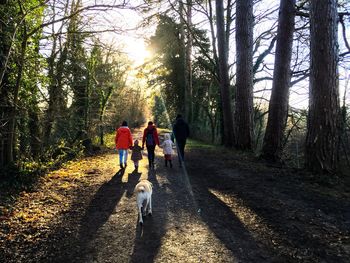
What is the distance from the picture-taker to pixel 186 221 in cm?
597

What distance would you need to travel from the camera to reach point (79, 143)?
15.5 m

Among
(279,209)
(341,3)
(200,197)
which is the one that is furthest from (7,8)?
(341,3)

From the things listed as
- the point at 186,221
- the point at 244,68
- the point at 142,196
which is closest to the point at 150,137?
the point at 142,196

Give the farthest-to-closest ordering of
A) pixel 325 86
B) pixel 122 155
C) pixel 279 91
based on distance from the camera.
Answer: pixel 279 91
pixel 122 155
pixel 325 86

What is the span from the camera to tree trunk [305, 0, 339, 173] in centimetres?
883

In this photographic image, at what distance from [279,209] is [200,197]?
191cm

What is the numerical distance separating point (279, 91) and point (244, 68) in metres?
3.14

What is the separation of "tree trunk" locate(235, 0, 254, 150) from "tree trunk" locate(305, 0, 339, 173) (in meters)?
5.77

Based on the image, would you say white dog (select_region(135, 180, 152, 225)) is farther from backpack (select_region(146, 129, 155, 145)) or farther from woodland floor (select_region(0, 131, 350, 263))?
backpack (select_region(146, 129, 155, 145))

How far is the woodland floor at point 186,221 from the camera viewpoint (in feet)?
15.5

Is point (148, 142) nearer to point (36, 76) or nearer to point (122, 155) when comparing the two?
point (122, 155)

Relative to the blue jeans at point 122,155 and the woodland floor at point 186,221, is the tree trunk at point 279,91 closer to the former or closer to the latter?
the woodland floor at point 186,221

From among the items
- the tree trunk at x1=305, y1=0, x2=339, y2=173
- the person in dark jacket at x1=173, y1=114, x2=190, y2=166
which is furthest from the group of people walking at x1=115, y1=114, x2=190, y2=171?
the tree trunk at x1=305, y1=0, x2=339, y2=173

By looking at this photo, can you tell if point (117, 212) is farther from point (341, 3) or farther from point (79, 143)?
point (341, 3)
